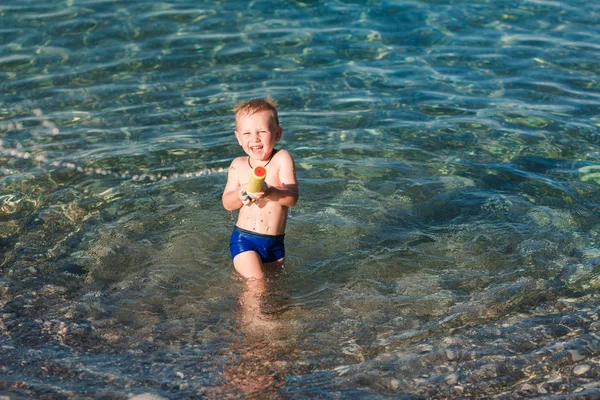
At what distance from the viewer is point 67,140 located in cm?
887

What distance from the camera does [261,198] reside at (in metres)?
6.06

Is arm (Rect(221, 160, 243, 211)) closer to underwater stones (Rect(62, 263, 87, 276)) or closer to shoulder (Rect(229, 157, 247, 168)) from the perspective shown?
shoulder (Rect(229, 157, 247, 168))

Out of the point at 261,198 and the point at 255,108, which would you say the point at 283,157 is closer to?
the point at 261,198

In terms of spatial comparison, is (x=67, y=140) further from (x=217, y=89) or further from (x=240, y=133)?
(x=240, y=133)

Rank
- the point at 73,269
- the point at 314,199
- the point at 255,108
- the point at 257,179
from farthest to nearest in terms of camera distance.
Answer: the point at 314,199, the point at 73,269, the point at 255,108, the point at 257,179

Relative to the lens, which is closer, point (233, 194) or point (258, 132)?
point (258, 132)

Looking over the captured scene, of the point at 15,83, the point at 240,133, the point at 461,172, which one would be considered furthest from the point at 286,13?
the point at 240,133

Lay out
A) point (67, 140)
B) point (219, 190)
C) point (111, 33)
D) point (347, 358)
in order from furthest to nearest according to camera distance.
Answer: point (111, 33), point (67, 140), point (219, 190), point (347, 358)

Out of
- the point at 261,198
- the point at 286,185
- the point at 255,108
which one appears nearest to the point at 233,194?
the point at 261,198

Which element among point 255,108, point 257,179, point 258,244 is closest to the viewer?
point 257,179

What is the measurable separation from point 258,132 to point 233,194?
54cm

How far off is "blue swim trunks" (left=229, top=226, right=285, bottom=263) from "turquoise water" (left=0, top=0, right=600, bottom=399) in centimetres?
20

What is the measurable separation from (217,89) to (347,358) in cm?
554

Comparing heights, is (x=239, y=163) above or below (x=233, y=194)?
above
